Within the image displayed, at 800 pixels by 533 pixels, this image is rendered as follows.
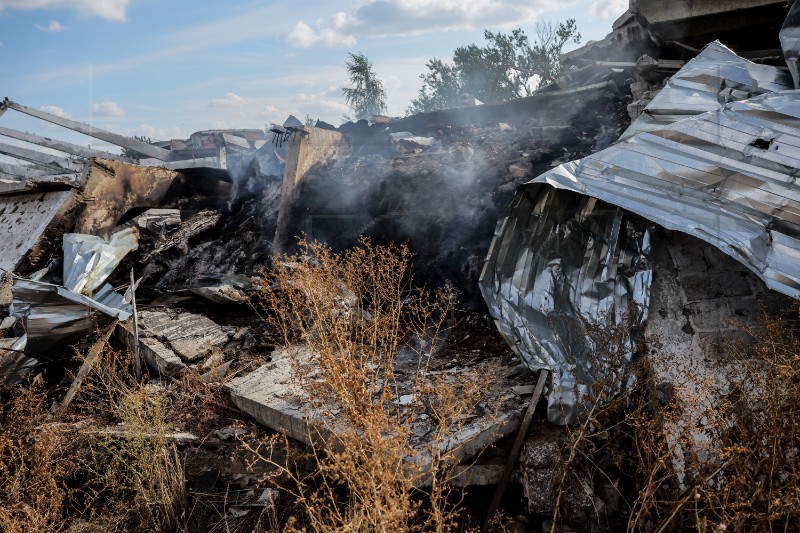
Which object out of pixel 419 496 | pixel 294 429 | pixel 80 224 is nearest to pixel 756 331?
pixel 419 496

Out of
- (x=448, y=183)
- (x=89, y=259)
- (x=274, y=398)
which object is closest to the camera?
(x=274, y=398)

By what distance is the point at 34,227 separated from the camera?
6855 mm

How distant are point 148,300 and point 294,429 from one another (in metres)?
3.91

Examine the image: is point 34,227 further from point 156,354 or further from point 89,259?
point 156,354

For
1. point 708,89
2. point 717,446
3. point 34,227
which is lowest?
point 717,446

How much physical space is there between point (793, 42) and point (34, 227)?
29.5 feet

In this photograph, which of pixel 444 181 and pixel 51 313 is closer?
pixel 51 313

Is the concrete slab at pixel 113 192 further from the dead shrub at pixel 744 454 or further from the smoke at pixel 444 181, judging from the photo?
the dead shrub at pixel 744 454

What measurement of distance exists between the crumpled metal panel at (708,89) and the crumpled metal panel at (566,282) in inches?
31.8

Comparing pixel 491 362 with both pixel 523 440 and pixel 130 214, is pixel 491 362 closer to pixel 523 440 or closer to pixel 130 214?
pixel 523 440

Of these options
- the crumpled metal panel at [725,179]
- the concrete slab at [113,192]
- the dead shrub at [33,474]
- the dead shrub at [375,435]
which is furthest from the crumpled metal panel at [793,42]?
the concrete slab at [113,192]

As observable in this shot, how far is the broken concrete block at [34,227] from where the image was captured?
6.59 metres

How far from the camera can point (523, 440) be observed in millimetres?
3146

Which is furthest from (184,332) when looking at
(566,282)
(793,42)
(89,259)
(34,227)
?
(793,42)
